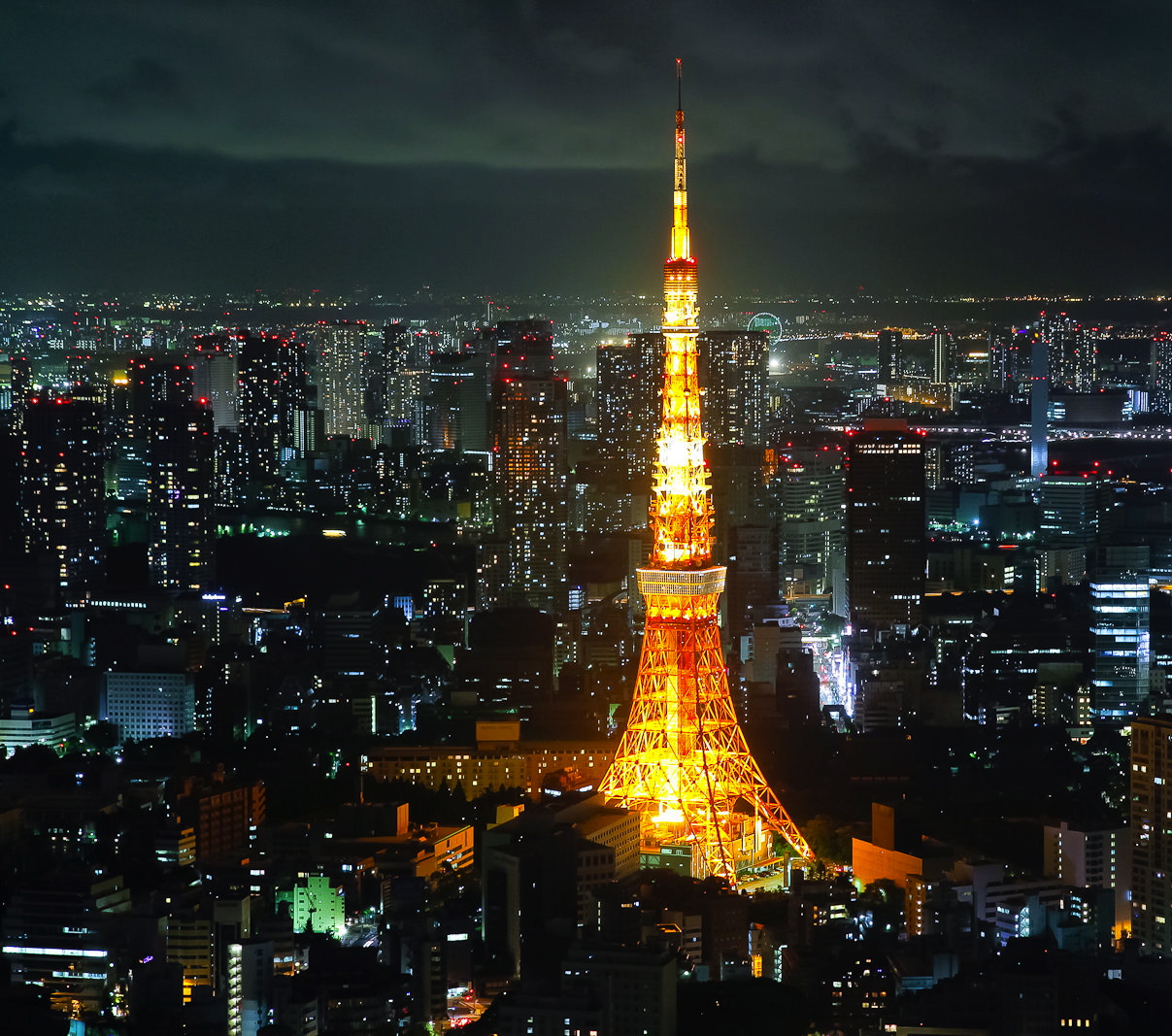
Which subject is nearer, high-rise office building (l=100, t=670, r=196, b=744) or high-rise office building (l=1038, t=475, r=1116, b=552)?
high-rise office building (l=100, t=670, r=196, b=744)

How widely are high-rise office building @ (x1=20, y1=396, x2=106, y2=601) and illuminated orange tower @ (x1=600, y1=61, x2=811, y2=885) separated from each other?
8.40m

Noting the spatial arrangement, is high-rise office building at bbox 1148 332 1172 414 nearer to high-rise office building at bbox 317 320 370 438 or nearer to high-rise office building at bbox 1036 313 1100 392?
high-rise office building at bbox 1036 313 1100 392

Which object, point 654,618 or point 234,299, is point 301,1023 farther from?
point 234,299

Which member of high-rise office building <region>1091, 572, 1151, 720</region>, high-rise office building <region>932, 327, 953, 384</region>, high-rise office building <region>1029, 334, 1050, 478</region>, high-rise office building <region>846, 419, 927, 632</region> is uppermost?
high-rise office building <region>932, 327, 953, 384</region>

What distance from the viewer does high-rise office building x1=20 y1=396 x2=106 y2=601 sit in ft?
66.8

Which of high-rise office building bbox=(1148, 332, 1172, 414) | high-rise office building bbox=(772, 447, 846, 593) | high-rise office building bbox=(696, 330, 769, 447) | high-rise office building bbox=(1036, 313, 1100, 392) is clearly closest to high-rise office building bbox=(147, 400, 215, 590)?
high-rise office building bbox=(696, 330, 769, 447)

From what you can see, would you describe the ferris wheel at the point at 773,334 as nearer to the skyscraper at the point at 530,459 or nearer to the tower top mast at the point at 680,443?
the skyscraper at the point at 530,459

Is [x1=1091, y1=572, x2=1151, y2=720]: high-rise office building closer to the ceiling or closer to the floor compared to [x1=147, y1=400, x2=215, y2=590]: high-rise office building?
closer to the floor

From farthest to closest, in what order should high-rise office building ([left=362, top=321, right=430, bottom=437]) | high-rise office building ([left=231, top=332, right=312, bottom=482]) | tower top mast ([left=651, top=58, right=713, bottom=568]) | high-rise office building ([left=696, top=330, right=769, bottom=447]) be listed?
high-rise office building ([left=362, top=321, right=430, bottom=437])
high-rise office building ([left=231, top=332, right=312, bottom=482])
high-rise office building ([left=696, top=330, right=769, bottom=447])
tower top mast ([left=651, top=58, right=713, bottom=568])

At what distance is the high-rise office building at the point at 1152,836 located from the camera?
440 inches

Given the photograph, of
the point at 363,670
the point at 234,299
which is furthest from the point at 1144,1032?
the point at 234,299

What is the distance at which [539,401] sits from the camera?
23641 mm

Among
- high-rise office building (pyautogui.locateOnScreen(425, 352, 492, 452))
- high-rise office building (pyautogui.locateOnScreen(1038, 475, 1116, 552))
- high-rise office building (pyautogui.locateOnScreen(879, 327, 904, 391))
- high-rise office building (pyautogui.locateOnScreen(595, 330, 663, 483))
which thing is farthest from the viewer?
high-rise office building (pyautogui.locateOnScreen(425, 352, 492, 452))

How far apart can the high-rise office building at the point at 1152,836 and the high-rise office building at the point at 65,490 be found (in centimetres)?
1043
